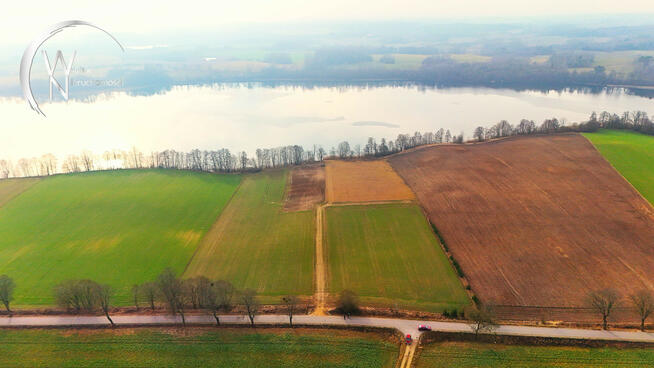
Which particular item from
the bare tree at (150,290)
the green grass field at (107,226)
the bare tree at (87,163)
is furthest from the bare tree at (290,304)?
the bare tree at (87,163)

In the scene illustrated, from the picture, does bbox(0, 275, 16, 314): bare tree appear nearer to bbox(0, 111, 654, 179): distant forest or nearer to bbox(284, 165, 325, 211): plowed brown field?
bbox(284, 165, 325, 211): plowed brown field

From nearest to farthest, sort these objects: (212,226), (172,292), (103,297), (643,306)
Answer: (643,306) → (172,292) → (103,297) → (212,226)

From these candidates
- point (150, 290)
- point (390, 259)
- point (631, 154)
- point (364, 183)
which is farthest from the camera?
point (631, 154)

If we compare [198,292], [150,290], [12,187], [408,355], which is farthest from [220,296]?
[12,187]

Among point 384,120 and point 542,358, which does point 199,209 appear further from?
point 384,120

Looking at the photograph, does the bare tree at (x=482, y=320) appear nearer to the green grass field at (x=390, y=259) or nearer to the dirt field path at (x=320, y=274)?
the green grass field at (x=390, y=259)

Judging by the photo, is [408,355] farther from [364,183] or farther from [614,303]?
[364,183]
